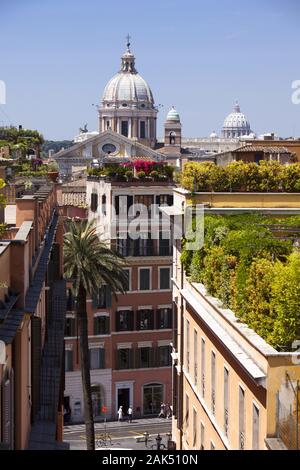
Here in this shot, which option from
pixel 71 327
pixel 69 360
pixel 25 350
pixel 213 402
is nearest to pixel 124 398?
pixel 69 360

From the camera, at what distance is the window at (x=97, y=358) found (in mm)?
37812

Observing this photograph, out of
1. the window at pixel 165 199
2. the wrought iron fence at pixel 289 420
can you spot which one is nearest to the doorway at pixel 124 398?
the window at pixel 165 199

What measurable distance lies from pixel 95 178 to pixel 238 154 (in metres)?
12.3

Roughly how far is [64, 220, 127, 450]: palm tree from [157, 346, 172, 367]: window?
12895 millimetres

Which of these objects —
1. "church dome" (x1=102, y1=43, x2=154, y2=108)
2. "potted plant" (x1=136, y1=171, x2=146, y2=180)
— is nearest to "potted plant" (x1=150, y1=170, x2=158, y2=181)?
"potted plant" (x1=136, y1=171, x2=146, y2=180)

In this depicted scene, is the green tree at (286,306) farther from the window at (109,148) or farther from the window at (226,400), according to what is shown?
the window at (109,148)

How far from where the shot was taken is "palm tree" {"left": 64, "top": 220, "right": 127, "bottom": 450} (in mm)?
24812

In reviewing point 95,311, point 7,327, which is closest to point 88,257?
point 95,311

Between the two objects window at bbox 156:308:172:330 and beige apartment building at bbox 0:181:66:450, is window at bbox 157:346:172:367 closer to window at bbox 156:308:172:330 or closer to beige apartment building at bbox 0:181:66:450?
window at bbox 156:308:172:330

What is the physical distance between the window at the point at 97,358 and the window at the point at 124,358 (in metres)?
0.71

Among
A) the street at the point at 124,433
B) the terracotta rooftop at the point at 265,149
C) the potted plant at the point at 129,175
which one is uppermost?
the terracotta rooftop at the point at 265,149

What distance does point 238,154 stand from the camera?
29.4 m

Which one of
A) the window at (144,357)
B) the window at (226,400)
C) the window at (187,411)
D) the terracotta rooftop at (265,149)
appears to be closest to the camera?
the window at (226,400)

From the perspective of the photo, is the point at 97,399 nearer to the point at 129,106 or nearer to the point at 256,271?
the point at 256,271
